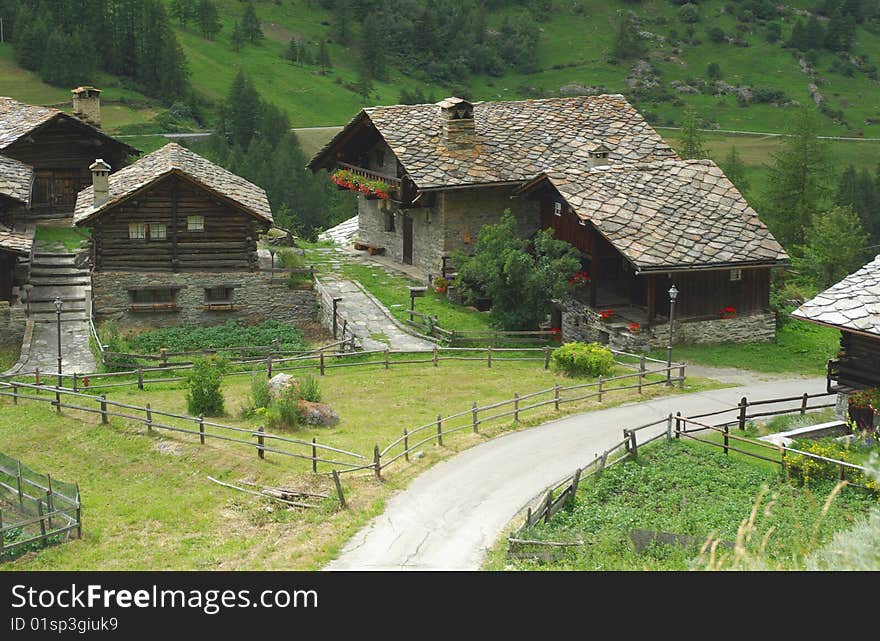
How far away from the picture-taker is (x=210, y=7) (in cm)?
13762

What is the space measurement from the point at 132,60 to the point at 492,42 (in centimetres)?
5668

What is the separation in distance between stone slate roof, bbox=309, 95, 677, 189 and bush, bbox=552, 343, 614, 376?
36.3 ft

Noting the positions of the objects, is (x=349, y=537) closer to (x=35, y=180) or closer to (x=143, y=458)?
(x=143, y=458)

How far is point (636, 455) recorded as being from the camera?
93.9 ft

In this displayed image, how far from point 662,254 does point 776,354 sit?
5.34 metres

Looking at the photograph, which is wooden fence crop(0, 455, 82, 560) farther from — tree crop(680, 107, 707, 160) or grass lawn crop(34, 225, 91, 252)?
tree crop(680, 107, 707, 160)

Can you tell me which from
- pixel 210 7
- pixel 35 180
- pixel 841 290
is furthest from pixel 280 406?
pixel 210 7

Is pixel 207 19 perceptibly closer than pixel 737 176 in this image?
No

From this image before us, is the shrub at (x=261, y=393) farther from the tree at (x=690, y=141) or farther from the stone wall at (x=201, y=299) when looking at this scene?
the tree at (x=690, y=141)

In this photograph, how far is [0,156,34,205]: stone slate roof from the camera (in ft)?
151

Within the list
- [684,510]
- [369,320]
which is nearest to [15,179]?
[369,320]

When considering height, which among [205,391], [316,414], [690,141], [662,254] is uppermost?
[690,141]

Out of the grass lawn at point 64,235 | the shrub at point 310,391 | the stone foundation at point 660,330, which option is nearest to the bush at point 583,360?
the stone foundation at point 660,330

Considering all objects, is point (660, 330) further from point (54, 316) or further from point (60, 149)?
point (60, 149)
